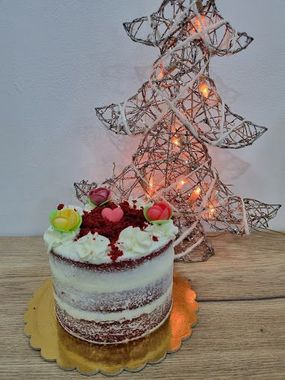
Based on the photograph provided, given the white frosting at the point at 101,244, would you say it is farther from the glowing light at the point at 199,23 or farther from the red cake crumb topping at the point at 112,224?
the glowing light at the point at 199,23

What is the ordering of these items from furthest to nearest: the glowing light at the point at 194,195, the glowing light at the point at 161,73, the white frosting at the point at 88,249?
the glowing light at the point at 194,195 < the glowing light at the point at 161,73 < the white frosting at the point at 88,249

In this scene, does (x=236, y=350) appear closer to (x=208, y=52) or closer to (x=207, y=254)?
(x=207, y=254)

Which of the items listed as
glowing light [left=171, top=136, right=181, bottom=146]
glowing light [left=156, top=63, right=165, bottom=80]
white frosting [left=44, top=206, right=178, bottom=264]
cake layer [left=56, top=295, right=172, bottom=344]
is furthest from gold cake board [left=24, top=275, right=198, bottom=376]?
glowing light [left=156, top=63, right=165, bottom=80]

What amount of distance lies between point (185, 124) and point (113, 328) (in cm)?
38

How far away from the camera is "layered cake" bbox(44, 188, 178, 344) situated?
70cm

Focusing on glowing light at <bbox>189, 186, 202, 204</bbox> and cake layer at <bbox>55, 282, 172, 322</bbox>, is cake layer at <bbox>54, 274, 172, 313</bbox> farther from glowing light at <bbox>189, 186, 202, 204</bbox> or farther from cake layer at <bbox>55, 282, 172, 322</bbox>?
glowing light at <bbox>189, 186, 202, 204</bbox>

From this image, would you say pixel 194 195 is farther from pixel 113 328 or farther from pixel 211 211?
pixel 113 328

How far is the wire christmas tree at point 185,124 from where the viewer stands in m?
0.78

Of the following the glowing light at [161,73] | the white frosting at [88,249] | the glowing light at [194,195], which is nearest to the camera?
the white frosting at [88,249]

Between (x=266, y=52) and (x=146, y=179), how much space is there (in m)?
0.40

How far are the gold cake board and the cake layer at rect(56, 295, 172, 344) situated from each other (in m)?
0.01

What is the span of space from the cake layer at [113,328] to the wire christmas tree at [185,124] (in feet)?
0.72

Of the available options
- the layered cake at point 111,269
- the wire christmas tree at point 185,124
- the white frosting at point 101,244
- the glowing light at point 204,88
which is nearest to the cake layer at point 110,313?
the layered cake at point 111,269

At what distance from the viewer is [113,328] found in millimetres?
750
